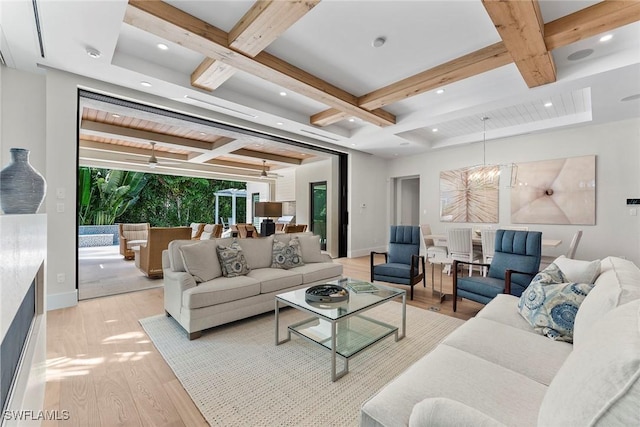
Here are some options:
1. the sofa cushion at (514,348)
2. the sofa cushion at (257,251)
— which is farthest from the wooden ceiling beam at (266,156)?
the sofa cushion at (514,348)

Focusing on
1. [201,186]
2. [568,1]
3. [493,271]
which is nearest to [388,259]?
[493,271]

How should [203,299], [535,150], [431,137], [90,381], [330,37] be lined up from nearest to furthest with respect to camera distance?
[90,381] < [203,299] < [330,37] < [535,150] < [431,137]

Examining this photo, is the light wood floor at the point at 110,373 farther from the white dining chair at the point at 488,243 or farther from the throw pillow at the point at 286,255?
the white dining chair at the point at 488,243

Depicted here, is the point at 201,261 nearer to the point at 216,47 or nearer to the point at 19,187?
the point at 19,187

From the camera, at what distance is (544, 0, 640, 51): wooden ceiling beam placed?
7.29 ft

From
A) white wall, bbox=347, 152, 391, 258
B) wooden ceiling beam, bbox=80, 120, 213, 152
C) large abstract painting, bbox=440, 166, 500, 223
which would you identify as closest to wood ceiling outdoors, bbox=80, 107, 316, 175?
wooden ceiling beam, bbox=80, 120, 213, 152

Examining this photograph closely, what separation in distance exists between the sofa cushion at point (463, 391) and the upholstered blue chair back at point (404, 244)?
111 inches

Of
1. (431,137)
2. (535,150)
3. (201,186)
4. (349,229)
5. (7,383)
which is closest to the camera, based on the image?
(7,383)

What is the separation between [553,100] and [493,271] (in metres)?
3.05

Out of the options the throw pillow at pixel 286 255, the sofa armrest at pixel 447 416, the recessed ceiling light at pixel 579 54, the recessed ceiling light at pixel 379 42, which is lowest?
the sofa armrest at pixel 447 416

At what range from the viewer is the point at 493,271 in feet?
11.0

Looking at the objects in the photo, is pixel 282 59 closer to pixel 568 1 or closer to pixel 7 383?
pixel 568 1

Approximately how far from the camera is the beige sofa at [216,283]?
2.62 metres

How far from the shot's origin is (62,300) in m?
3.30
